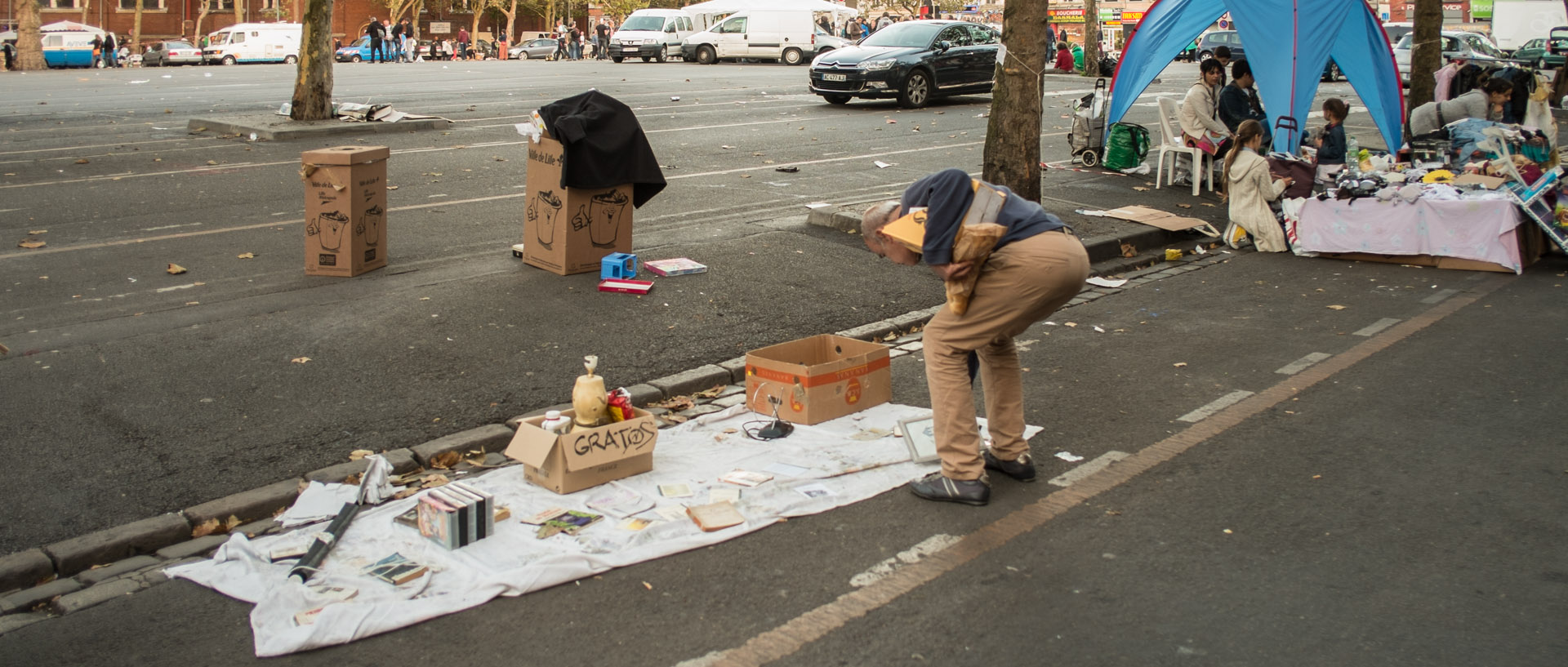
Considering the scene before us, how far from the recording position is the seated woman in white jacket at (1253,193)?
10.5 metres

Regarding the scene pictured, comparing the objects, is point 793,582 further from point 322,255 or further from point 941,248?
point 322,255

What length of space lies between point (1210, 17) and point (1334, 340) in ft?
26.5

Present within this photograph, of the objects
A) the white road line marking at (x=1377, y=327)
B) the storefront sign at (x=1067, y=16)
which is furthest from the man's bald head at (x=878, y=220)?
the storefront sign at (x=1067, y=16)

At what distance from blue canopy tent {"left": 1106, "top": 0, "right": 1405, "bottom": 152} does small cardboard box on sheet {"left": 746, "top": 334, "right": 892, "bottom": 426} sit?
8.30 m

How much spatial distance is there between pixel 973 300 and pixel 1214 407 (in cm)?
214

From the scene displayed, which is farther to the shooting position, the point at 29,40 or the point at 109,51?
the point at 109,51

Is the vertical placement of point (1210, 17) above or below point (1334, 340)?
above

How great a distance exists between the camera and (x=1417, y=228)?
382 inches

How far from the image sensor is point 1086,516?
4.67 m

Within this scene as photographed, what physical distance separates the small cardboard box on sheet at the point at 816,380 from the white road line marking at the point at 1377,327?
3.50 meters

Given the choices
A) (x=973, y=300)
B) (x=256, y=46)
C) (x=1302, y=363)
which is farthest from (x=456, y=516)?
(x=256, y=46)

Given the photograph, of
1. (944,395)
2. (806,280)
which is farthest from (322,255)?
(944,395)

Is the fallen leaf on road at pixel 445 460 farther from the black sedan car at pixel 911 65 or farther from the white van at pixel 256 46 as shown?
the white van at pixel 256 46

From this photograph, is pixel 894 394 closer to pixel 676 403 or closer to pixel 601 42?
pixel 676 403
